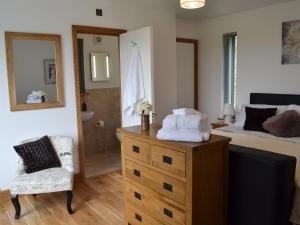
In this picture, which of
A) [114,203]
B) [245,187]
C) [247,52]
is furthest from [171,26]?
[245,187]

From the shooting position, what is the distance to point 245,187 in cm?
203

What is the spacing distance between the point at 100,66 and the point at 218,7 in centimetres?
232

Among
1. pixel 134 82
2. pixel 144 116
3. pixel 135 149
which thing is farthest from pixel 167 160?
pixel 134 82

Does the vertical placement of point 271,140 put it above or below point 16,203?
above

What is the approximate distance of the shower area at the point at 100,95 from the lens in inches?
197

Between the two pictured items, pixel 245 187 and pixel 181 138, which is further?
pixel 245 187

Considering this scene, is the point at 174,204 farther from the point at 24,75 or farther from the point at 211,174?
the point at 24,75

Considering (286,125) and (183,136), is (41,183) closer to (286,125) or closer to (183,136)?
(183,136)

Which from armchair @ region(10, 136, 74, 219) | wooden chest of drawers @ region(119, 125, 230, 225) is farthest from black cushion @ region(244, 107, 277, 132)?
armchair @ region(10, 136, 74, 219)

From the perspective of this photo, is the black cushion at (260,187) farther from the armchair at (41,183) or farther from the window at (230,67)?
the window at (230,67)

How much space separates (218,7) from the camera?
4379 mm

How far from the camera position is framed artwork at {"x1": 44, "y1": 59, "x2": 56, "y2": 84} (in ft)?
11.6

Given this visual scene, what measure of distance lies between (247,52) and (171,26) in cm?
136

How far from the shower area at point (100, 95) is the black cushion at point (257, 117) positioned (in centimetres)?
228
